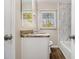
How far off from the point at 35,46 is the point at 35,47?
3 centimetres

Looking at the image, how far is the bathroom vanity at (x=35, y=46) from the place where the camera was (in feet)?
12.0

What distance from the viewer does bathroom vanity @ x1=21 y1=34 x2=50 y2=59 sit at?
3650 millimetres

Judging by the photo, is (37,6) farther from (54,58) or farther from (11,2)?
(11,2)

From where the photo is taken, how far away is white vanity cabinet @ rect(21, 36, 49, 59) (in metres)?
3.65

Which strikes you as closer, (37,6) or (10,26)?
(10,26)

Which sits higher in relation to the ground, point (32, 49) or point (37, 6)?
point (37, 6)

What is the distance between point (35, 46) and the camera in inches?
145

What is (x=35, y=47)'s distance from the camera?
12.1 ft

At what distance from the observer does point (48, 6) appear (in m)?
7.63

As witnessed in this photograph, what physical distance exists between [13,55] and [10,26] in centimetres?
48

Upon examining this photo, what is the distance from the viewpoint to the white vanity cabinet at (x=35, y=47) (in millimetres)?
3650

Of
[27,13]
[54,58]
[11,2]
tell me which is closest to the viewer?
[11,2]
